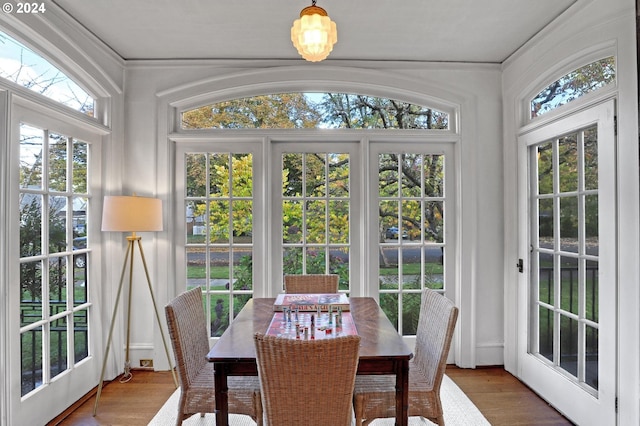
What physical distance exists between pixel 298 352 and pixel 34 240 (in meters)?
2.13

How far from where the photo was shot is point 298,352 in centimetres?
145

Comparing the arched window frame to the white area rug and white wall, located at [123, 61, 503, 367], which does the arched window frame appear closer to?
white wall, located at [123, 61, 503, 367]

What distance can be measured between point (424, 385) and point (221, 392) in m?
1.07

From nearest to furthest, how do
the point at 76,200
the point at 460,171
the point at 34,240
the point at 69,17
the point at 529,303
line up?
the point at 34,240
the point at 69,17
the point at 76,200
the point at 529,303
the point at 460,171

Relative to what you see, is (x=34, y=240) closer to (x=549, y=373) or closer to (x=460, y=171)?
(x=460, y=171)

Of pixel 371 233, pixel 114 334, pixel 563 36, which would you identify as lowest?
pixel 114 334

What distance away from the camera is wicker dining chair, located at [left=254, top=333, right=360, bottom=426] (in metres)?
1.45

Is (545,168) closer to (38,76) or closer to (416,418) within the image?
(416,418)

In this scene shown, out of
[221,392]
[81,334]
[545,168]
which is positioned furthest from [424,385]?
[81,334]

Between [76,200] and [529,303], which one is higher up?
[76,200]

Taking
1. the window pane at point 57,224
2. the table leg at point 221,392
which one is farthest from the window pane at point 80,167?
the table leg at point 221,392

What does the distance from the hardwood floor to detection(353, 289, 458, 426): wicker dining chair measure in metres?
0.90

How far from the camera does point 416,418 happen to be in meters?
2.51

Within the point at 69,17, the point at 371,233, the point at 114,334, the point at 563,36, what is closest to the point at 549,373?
the point at 371,233
